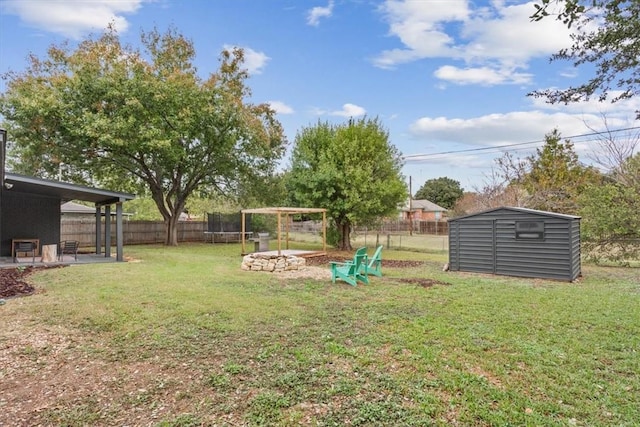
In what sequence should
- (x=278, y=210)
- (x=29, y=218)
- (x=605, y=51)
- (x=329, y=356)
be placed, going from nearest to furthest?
(x=605, y=51)
(x=329, y=356)
(x=29, y=218)
(x=278, y=210)

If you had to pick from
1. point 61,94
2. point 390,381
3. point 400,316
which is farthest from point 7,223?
point 390,381

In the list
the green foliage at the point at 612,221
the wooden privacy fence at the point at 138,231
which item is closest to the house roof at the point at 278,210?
the wooden privacy fence at the point at 138,231

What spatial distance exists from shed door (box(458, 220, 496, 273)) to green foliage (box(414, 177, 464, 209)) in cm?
3848

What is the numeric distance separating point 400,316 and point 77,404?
3799 mm

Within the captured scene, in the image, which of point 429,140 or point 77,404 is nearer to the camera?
point 77,404

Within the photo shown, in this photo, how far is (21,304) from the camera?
19.6 feet

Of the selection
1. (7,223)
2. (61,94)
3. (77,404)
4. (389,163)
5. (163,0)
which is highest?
(163,0)

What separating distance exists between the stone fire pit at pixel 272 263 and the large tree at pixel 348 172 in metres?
5.08

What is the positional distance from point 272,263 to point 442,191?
139 feet

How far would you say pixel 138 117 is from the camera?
51.2 ft

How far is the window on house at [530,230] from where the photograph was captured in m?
9.33

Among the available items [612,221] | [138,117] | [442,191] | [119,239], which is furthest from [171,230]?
[442,191]

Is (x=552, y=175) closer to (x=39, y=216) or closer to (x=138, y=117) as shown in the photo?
(x=138, y=117)

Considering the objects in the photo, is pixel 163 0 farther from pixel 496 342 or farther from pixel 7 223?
pixel 496 342
